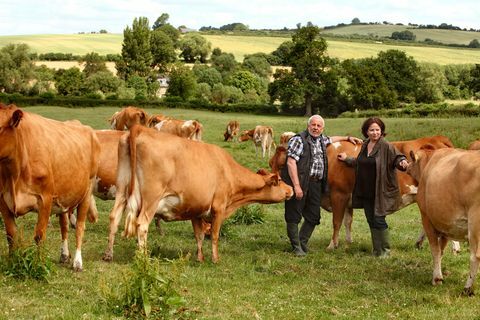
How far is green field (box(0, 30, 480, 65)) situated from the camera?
110188 mm

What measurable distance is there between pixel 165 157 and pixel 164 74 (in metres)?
91.4

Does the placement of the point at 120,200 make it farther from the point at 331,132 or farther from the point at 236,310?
the point at 331,132

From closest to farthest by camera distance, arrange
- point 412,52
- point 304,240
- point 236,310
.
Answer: point 236,310
point 304,240
point 412,52

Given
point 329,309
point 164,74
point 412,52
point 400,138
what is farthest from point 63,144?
point 412,52

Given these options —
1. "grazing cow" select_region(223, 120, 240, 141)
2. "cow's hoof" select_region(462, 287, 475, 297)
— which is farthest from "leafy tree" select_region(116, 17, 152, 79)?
"cow's hoof" select_region(462, 287, 475, 297)

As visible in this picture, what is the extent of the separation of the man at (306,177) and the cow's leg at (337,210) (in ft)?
1.35

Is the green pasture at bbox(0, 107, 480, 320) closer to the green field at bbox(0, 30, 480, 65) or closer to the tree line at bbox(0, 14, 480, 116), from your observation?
the tree line at bbox(0, 14, 480, 116)

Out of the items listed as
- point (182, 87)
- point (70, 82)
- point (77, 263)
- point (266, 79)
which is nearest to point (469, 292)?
point (77, 263)

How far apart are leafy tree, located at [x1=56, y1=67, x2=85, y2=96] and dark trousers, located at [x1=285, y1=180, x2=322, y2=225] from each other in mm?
70432

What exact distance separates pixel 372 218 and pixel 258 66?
92.4 meters

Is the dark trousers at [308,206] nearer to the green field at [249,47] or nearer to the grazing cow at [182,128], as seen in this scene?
the grazing cow at [182,128]

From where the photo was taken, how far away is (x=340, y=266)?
1009 cm

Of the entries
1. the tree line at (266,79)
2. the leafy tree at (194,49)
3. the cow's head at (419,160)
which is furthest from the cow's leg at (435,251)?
the leafy tree at (194,49)

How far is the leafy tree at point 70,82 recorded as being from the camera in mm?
79919
